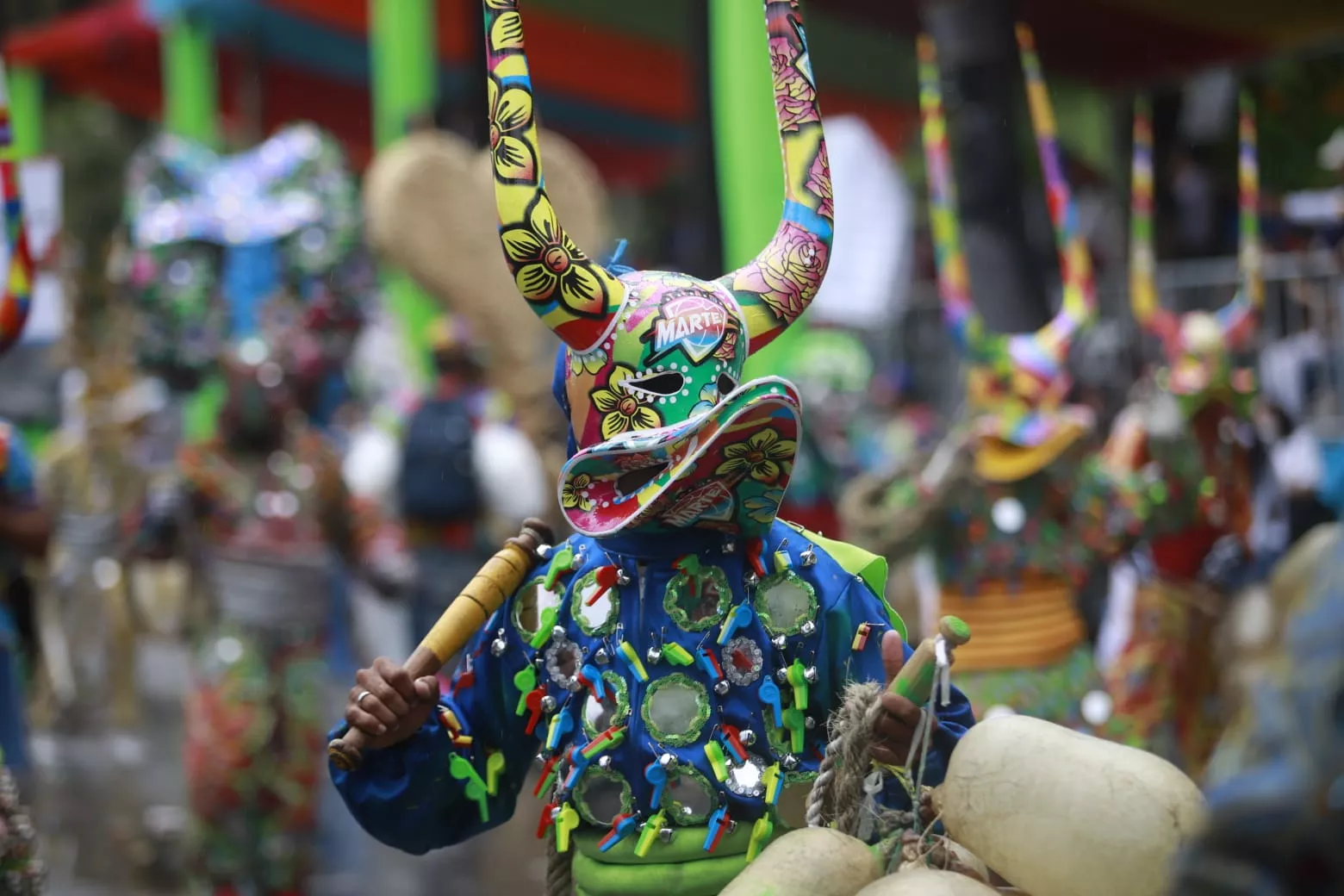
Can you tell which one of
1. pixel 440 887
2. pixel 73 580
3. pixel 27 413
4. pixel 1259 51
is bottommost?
pixel 440 887

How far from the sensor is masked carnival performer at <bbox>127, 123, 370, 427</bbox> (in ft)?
21.4

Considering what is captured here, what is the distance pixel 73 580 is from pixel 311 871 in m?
3.82

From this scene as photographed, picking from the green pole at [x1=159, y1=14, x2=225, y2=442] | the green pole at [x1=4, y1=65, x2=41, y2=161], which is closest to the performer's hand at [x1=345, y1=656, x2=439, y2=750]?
the green pole at [x1=159, y1=14, x2=225, y2=442]

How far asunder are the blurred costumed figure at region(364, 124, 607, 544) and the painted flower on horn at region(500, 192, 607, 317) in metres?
4.80

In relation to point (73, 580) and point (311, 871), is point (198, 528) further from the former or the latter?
point (73, 580)

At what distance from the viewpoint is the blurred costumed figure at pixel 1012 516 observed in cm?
473

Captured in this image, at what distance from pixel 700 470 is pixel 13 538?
273cm

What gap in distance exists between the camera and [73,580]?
351 inches

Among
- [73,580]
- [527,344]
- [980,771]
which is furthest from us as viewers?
[73,580]

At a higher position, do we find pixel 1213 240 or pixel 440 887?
pixel 1213 240

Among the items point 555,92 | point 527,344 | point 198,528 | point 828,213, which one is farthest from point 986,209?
point 555,92

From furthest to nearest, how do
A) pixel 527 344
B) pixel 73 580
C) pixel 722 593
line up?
pixel 73 580, pixel 527 344, pixel 722 593

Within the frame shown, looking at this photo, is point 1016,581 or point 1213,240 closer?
point 1016,581

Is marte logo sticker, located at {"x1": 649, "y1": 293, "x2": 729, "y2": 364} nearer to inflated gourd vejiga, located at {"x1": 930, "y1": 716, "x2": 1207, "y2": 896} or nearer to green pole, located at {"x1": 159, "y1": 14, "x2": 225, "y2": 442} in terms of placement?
inflated gourd vejiga, located at {"x1": 930, "y1": 716, "x2": 1207, "y2": 896}
